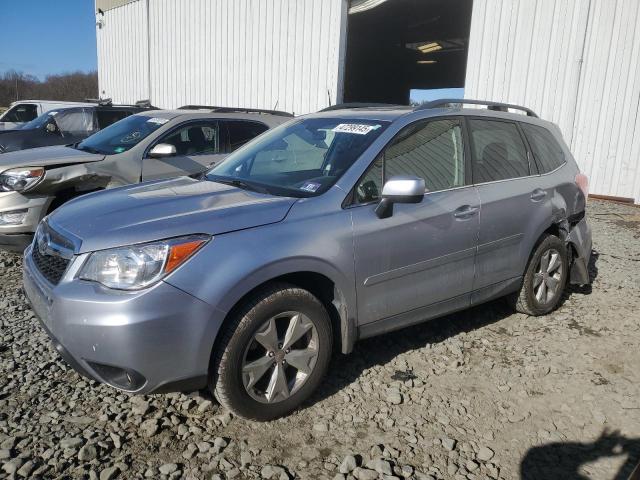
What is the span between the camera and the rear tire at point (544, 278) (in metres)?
4.31

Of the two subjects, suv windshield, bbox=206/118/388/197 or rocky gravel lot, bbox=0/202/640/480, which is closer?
rocky gravel lot, bbox=0/202/640/480

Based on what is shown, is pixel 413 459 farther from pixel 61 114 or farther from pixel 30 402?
pixel 61 114

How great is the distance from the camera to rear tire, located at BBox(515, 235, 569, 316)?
4.31 m

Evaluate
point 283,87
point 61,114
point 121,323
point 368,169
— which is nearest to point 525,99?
point 283,87

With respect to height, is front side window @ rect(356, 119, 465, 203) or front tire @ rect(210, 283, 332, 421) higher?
front side window @ rect(356, 119, 465, 203)

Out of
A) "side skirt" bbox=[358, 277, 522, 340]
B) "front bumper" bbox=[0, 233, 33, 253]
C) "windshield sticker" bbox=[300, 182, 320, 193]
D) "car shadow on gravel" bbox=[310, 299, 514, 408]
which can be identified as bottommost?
"car shadow on gravel" bbox=[310, 299, 514, 408]

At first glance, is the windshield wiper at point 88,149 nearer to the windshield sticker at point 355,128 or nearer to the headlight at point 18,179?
the headlight at point 18,179

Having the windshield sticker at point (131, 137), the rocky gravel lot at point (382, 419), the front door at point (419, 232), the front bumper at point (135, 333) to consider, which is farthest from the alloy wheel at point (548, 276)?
the windshield sticker at point (131, 137)

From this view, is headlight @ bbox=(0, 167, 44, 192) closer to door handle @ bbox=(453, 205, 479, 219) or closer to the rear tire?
door handle @ bbox=(453, 205, 479, 219)

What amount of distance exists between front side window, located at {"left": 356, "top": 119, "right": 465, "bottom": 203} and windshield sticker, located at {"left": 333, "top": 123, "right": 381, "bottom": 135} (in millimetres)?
194

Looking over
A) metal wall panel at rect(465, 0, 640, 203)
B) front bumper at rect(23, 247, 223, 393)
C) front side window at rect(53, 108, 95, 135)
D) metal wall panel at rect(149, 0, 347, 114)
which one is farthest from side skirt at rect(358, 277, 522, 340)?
metal wall panel at rect(149, 0, 347, 114)

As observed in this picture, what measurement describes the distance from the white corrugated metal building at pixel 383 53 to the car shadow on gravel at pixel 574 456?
817 centimetres

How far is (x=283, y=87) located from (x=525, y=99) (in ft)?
19.4

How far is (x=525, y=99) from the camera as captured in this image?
33.2 feet
